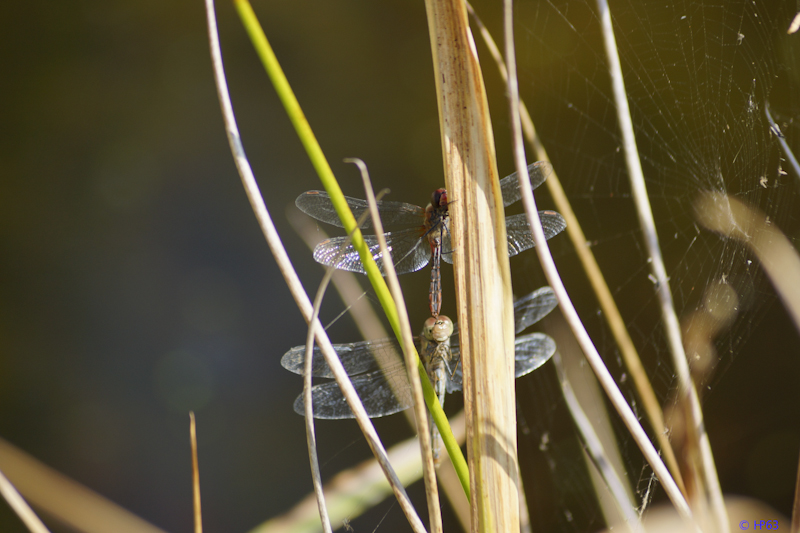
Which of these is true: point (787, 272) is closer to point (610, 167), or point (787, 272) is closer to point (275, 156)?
point (610, 167)

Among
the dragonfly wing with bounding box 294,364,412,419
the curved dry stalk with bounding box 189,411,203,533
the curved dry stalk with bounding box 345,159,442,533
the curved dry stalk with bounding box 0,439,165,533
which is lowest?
the curved dry stalk with bounding box 0,439,165,533

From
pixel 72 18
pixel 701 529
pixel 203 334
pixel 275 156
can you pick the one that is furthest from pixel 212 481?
pixel 72 18

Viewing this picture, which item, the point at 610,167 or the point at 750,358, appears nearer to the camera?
the point at 750,358

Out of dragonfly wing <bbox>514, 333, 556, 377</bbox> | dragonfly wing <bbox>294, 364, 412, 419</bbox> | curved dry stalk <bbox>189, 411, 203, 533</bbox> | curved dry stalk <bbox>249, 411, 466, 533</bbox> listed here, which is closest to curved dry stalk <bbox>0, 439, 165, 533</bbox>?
curved dry stalk <bbox>249, 411, 466, 533</bbox>

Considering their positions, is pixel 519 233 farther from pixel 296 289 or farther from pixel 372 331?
pixel 296 289

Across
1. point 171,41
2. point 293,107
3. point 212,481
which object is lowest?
point 212,481

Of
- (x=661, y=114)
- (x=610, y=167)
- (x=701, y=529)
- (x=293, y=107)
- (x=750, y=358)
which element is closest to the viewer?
(x=293, y=107)

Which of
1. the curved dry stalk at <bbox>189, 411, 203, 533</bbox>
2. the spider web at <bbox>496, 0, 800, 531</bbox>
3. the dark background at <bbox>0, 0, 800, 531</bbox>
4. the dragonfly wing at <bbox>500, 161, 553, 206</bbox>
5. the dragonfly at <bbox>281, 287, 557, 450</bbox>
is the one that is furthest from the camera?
the dark background at <bbox>0, 0, 800, 531</bbox>

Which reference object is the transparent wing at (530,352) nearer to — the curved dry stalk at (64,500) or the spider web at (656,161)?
the spider web at (656,161)

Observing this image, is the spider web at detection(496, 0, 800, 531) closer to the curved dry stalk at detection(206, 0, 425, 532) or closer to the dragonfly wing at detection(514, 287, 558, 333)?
the dragonfly wing at detection(514, 287, 558, 333)

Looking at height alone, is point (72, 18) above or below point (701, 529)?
above
